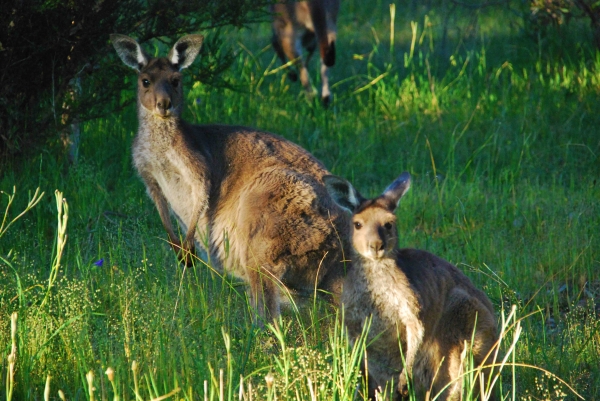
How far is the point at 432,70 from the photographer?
964 centimetres

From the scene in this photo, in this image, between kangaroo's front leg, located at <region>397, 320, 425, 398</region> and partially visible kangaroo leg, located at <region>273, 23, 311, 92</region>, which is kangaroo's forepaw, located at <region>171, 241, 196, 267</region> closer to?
kangaroo's front leg, located at <region>397, 320, 425, 398</region>

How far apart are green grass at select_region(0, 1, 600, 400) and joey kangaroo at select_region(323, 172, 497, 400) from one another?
0.67 feet

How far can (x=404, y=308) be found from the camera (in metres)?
3.72

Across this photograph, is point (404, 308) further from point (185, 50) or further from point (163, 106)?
point (185, 50)

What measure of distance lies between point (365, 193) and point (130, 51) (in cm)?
247

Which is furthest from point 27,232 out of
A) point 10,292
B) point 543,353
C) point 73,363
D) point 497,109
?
point 497,109

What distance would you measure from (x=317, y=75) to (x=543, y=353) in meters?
5.92

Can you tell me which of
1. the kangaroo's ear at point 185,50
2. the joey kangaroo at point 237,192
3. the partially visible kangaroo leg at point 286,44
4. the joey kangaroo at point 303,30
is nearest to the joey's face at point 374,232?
the joey kangaroo at point 237,192

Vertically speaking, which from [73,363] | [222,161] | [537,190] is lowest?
[537,190]

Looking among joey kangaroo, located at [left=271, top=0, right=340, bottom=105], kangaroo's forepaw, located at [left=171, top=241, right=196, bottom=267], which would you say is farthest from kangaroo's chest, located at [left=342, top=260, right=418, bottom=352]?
joey kangaroo, located at [left=271, top=0, right=340, bottom=105]

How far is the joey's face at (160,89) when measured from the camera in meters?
5.15

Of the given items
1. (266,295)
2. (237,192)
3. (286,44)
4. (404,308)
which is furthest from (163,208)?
(286,44)

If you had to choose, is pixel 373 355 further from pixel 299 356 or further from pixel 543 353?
pixel 543 353

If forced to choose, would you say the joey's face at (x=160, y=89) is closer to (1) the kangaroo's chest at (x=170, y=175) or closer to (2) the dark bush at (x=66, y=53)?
(1) the kangaroo's chest at (x=170, y=175)
